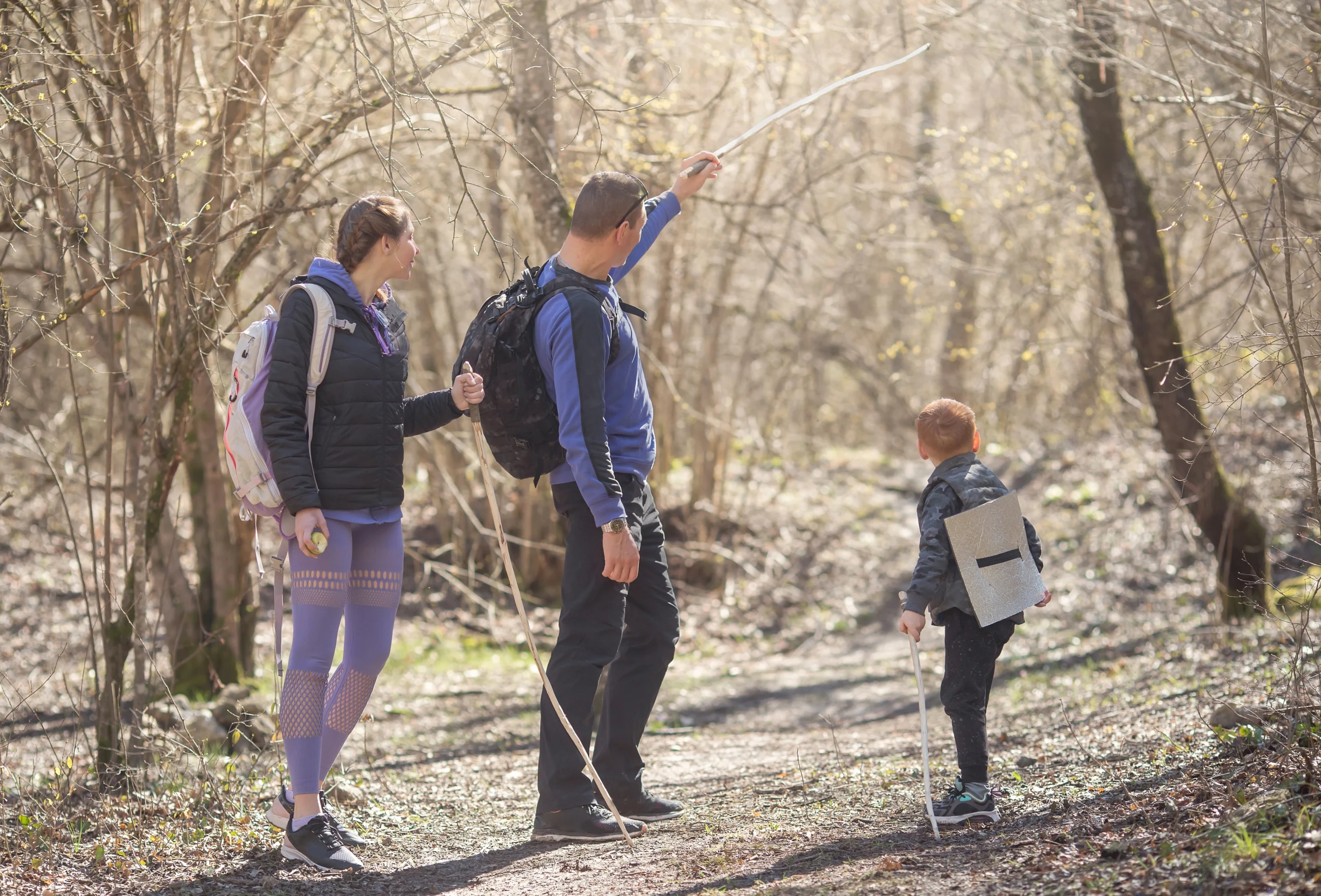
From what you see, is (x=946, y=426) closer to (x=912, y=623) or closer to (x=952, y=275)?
(x=912, y=623)

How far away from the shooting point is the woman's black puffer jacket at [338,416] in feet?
10.6

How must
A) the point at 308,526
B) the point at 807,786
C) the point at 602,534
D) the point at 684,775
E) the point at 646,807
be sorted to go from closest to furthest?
the point at 308,526, the point at 602,534, the point at 646,807, the point at 807,786, the point at 684,775

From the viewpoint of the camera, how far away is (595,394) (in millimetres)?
3412

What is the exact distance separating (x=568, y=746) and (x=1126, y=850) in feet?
5.57

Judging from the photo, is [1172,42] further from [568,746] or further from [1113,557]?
[568,746]

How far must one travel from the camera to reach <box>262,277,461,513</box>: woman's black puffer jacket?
3.23 metres

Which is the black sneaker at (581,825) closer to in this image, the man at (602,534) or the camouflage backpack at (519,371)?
the man at (602,534)

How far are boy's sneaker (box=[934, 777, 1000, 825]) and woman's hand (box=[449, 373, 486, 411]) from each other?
6.34ft

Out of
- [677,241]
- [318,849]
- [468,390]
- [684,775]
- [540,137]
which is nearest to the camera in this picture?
[318,849]

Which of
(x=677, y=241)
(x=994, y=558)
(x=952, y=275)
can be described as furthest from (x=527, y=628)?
(x=952, y=275)

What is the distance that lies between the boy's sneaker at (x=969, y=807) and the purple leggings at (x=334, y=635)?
1854 millimetres

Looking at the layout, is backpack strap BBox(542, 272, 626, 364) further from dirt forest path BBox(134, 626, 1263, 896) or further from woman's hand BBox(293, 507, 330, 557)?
dirt forest path BBox(134, 626, 1263, 896)

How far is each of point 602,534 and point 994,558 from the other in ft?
4.08

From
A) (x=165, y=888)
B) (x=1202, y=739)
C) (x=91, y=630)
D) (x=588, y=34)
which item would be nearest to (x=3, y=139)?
(x=91, y=630)
